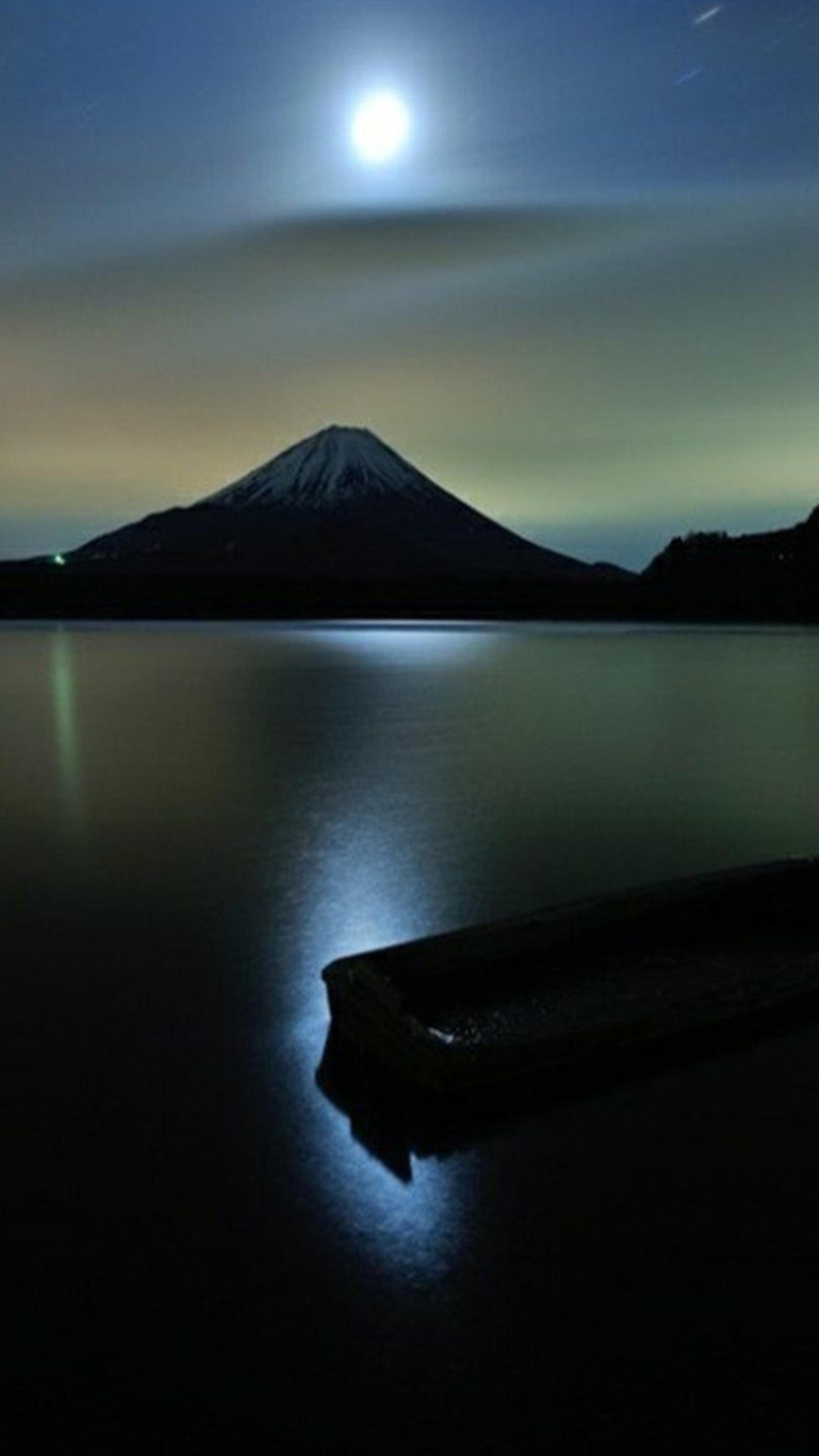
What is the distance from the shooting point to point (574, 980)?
899 centimetres

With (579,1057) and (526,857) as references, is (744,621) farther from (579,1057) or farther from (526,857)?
(579,1057)

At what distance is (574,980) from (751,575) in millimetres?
153601

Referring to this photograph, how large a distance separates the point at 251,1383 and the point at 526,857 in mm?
11866

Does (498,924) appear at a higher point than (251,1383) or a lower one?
higher

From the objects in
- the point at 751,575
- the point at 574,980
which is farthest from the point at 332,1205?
the point at 751,575

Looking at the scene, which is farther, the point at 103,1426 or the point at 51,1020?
the point at 51,1020

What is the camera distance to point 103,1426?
483 centimetres

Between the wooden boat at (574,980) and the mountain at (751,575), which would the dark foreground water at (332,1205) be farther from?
the mountain at (751,575)

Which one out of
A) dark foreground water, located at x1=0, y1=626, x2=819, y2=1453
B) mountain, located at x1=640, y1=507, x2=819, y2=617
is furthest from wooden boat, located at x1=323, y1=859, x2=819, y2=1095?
mountain, located at x1=640, y1=507, x2=819, y2=617

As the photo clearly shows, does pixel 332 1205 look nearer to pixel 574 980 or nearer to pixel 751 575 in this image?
pixel 574 980

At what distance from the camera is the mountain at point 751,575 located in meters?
148

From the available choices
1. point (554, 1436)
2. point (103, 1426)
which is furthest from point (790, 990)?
point (103, 1426)

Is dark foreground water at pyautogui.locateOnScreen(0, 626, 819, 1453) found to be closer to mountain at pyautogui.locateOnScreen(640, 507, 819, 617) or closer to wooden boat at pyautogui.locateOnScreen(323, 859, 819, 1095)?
wooden boat at pyautogui.locateOnScreen(323, 859, 819, 1095)

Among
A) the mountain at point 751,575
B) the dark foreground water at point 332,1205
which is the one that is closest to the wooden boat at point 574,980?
the dark foreground water at point 332,1205
